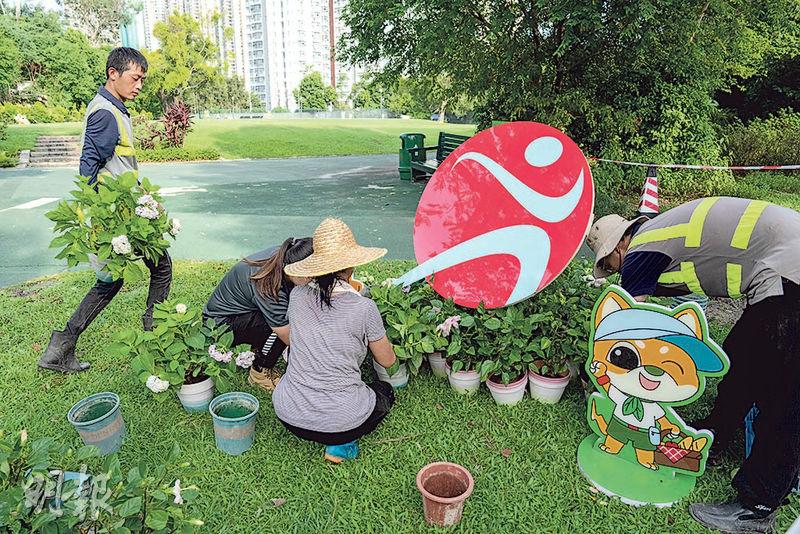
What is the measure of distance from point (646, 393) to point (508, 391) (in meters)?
0.85

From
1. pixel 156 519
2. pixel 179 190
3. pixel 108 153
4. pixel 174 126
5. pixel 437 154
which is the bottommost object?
pixel 179 190

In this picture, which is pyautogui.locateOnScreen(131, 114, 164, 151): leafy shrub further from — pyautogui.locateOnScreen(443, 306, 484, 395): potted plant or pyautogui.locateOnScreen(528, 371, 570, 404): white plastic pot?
pyautogui.locateOnScreen(528, 371, 570, 404): white plastic pot

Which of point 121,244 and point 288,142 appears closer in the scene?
point 121,244

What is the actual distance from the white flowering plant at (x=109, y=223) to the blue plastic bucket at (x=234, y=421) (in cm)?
105

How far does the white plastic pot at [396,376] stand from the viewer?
340 centimetres

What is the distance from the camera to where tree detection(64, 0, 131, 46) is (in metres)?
51.8

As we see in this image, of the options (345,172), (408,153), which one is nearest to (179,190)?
(345,172)

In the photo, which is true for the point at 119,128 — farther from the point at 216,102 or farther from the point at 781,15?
the point at 216,102

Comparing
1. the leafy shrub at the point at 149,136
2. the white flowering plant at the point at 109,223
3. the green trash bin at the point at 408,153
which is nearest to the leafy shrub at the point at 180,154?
the leafy shrub at the point at 149,136

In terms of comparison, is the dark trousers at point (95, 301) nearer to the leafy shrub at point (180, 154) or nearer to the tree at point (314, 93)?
the leafy shrub at point (180, 154)

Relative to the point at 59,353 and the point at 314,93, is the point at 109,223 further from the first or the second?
the point at 314,93

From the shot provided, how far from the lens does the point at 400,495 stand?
2.64m

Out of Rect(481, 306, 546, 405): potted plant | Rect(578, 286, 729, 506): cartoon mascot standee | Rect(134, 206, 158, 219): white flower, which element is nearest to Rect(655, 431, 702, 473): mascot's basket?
Rect(578, 286, 729, 506): cartoon mascot standee

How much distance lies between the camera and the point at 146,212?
10.8 feet
